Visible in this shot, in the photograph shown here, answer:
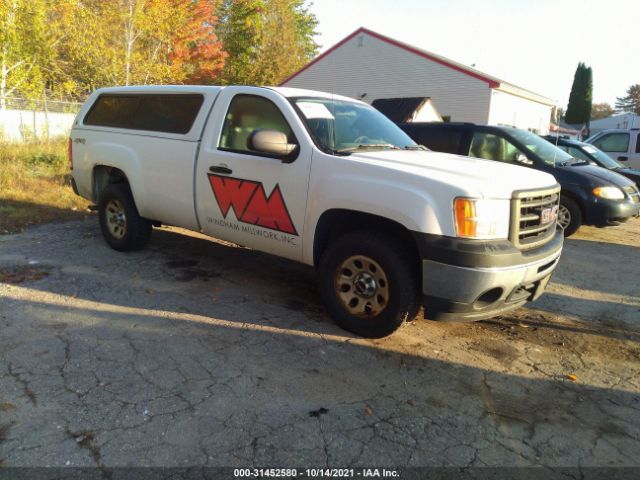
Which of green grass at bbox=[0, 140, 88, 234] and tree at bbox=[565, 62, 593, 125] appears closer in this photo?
green grass at bbox=[0, 140, 88, 234]

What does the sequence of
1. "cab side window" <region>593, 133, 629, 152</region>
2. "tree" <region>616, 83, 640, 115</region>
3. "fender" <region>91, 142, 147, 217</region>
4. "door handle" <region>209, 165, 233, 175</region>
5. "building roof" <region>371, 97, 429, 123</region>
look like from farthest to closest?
"tree" <region>616, 83, 640, 115</region>, "building roof" <region>371, 97, 429, 123</region>, "cab side window" <region>593, 133, 629, 152</region>, "fender" <region>91, 142, 147, 217</region>, "door handle" <region>209, 165, 233, 175</region>

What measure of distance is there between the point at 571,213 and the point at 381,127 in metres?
4.52

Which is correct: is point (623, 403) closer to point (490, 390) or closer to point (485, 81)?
point (490, 390)

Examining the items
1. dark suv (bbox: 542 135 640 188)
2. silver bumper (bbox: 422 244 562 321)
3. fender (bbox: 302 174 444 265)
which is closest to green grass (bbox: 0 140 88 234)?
fender (bbox: 302 174 444 265)

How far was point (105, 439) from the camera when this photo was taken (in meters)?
2.50

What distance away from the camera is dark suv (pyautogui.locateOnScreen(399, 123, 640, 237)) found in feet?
24.4

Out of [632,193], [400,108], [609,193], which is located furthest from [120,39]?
[632,193]

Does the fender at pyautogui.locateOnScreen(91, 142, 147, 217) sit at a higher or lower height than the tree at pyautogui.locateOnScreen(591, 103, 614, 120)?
lower

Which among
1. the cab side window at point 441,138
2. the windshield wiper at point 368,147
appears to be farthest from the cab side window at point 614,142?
the windshield wiper at point 368,147

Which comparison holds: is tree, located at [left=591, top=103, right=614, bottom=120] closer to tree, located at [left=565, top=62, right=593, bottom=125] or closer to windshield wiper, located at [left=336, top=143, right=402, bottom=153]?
tree, located at [left=565, top=62, right=593, bottom=125]

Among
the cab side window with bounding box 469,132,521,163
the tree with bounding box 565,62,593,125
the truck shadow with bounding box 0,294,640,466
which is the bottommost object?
the truck shadow with bounding box 0,294,640,466

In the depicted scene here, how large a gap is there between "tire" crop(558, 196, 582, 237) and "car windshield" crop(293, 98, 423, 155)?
4206mm

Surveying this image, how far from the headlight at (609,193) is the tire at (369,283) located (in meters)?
5.38

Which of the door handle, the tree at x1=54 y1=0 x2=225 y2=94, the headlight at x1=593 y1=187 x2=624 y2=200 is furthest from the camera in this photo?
the tree at x1=54 y1=0 x2=225 y2=94
